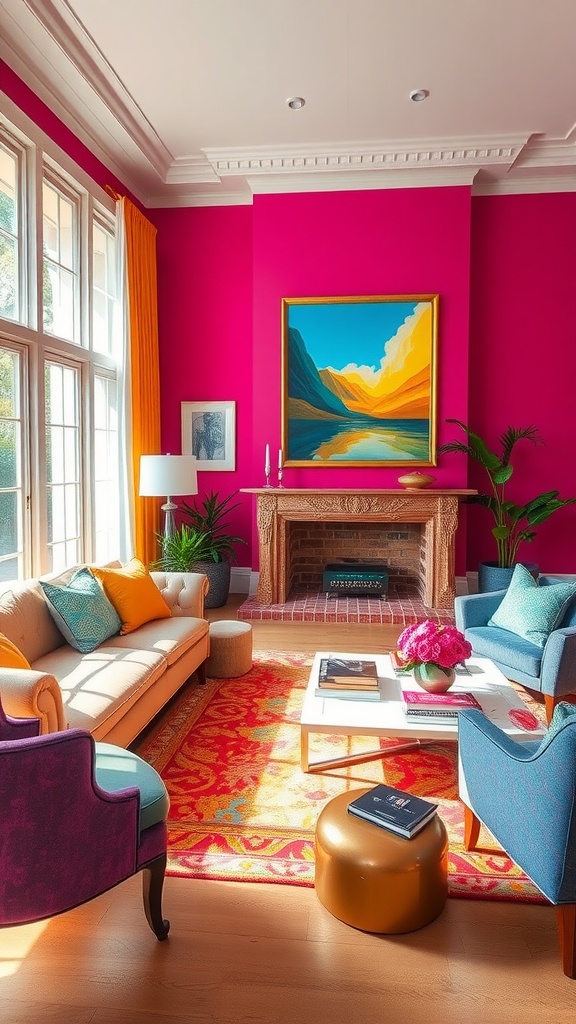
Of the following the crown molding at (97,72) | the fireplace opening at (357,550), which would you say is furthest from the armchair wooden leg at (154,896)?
the fireplace opening at (357,550)

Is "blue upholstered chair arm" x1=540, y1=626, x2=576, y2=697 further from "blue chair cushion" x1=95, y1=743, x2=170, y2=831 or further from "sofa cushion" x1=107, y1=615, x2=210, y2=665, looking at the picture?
"blue chair cushion" x1=95, y1=743, x2=170, y2=831

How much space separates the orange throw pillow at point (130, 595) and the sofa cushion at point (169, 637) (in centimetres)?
6

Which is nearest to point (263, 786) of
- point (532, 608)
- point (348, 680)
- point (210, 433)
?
point (348, 680)

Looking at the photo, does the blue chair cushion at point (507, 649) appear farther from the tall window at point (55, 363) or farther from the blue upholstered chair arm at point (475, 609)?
the tall window at point (55, 363)

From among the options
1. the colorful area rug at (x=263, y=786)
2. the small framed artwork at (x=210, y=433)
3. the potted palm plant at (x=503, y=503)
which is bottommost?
the colorful area rug at (x=263, y=786)

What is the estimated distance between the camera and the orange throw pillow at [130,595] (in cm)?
374

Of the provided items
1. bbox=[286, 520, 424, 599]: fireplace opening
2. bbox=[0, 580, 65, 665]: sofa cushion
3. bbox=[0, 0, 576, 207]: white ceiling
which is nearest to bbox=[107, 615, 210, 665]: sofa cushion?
bbox=[0, 580, 65, 665]: sofa cushion

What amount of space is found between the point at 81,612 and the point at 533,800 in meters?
2.41

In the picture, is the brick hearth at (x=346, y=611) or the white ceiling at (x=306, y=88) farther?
the brick hearth at (x=346, y=611)

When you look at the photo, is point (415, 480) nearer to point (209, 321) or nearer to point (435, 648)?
point (209, 321)

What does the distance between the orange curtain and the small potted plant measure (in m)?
3.44

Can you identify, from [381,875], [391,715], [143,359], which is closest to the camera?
[381,875]

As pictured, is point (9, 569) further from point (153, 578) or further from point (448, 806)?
point (448, 806)

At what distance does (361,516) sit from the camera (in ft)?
19.7
